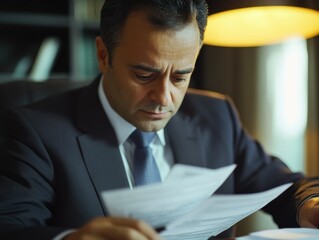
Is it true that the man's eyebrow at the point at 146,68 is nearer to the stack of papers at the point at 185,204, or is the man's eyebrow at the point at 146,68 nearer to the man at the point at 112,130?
the man at the point at 112,130

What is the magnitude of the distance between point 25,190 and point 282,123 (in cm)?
160

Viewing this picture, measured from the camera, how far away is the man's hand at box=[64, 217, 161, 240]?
0.71m

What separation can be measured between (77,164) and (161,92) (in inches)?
10.7

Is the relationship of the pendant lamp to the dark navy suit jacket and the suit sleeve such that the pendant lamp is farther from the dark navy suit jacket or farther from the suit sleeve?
the suit sleeve

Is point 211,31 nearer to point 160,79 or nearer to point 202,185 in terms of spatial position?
point 160,79

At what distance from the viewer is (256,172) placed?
1.43 metres

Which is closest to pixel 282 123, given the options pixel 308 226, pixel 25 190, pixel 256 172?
pixel 256 172

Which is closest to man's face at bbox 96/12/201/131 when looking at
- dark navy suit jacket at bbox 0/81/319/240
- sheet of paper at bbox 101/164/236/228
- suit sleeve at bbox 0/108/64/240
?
dark navy suit jacket at bbox 0/81/319/240

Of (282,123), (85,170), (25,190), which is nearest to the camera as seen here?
(25,190)

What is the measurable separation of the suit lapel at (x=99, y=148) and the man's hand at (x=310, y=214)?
415mm

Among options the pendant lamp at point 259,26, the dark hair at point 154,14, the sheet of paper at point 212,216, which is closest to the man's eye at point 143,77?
the dark hair at point 154,14

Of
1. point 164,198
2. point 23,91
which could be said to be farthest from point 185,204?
point 23,91

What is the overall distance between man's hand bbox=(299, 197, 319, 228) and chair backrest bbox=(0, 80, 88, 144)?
785 mm

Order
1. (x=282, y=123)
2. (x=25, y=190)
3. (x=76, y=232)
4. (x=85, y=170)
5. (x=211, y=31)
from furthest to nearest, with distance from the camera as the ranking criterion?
(x=282, y=123)
(x=211, y=31)
(x=85, y=170)
(x=25, y=190)
(x=76, y=232)
